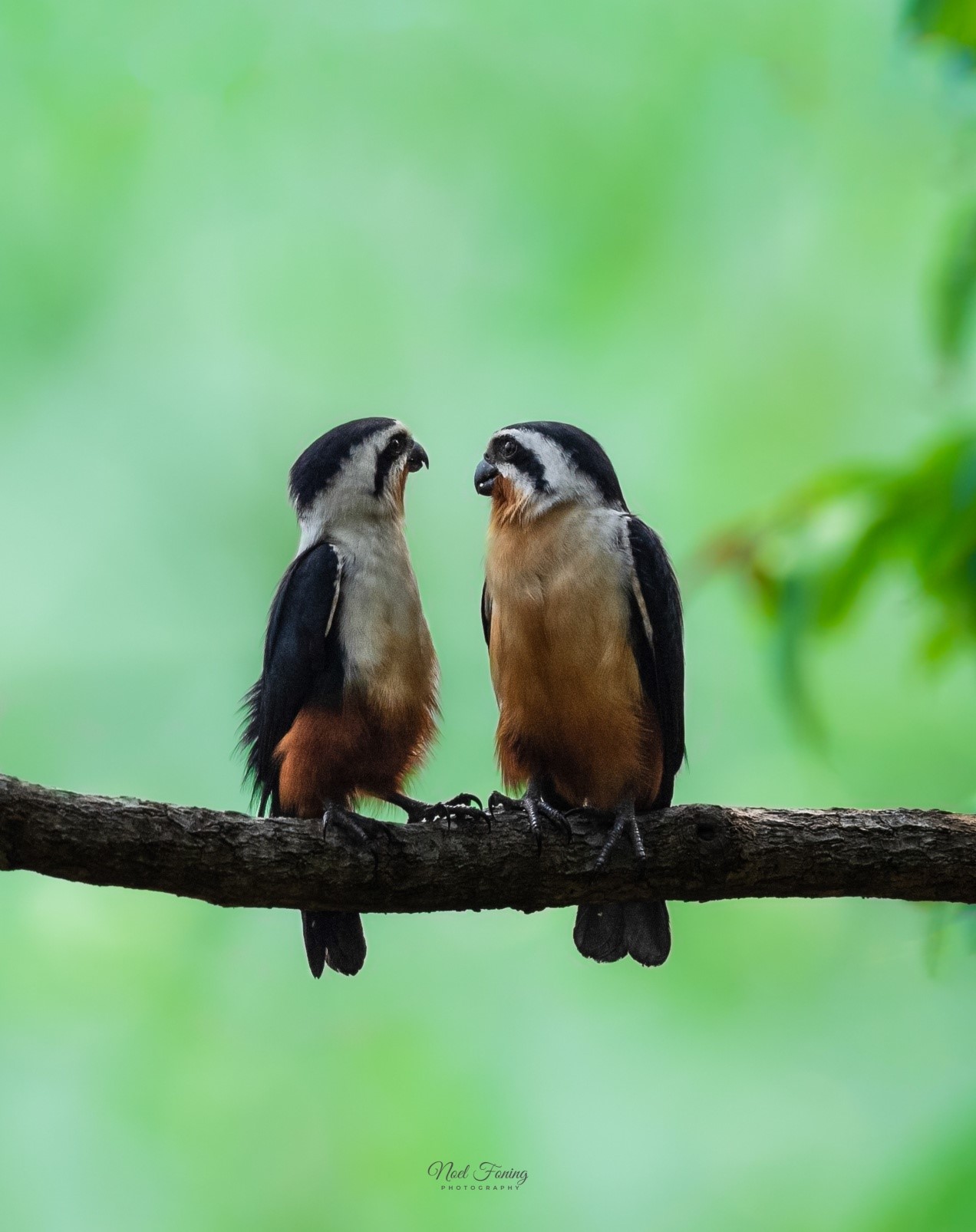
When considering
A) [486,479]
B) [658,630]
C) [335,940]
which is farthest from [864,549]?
[335,940]

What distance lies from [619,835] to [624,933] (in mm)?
322

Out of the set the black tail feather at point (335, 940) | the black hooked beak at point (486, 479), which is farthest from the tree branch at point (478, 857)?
the black hooked beak at point (486, 479)

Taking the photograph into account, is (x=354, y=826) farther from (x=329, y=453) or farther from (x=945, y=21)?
(x=945, y=21)

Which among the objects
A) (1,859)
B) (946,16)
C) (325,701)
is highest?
(946,16)

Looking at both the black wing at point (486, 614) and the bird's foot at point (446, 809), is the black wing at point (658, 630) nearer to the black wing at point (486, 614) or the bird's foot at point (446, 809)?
the black wing at point (486, 614)

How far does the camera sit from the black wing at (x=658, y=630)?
2973 mm

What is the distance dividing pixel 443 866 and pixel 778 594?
94 cm

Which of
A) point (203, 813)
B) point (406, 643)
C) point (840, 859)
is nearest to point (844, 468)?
point (840, 859)

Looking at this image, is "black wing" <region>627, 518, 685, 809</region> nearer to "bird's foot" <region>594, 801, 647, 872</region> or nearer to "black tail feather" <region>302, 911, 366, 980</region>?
"bird's foot" <region>594, 801, 647, 872</region>

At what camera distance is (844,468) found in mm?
2848

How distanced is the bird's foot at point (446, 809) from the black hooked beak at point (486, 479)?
0.70m

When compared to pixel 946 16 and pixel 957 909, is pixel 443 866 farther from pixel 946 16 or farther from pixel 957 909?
pixel 946 16

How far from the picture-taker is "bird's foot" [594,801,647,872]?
2.67 m

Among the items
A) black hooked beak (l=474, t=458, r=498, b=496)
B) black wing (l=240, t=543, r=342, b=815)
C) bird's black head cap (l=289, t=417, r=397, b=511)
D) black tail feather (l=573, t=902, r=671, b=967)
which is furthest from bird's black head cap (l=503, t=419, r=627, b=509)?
black tail feather (l=573, t=902, r=671, b=967)
